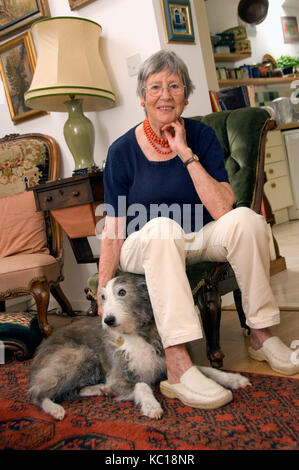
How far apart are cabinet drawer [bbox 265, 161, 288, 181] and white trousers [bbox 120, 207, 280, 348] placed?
132 inches

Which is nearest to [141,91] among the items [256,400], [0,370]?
[256,400]

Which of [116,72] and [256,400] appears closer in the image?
[256,400]

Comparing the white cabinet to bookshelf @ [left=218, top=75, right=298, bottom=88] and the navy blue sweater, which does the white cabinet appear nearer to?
bookshelf @ [left=218, top=75, right=298, bottom=88]

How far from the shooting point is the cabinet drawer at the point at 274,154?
4824 mm

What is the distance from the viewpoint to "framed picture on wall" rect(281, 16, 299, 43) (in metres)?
6.40

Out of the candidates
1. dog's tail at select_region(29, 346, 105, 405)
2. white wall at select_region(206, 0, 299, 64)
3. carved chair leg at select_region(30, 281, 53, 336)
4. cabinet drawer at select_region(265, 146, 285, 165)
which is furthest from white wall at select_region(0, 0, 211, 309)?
white wall at select_region(206, 0, 299, 64)

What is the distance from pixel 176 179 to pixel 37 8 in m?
1.95

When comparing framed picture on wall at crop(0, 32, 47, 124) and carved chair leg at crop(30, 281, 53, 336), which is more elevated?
framed picture on wall at crop(0, 32, 47, 124)

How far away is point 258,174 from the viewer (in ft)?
6.74

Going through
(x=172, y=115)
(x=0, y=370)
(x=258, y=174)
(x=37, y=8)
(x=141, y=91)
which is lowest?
(x=0, y=370)

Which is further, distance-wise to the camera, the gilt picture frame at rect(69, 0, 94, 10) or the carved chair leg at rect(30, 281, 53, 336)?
the gilt picture frame at rect(69, 0, 94, 10)

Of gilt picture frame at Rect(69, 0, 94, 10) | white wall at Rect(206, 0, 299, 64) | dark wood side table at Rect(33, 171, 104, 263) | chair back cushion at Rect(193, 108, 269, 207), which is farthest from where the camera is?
white wall at Rect(206, 0, 299, 64)

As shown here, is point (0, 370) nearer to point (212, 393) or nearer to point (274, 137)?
point (212, 393)

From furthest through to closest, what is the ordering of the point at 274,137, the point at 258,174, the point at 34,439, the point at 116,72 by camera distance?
the point at 274,137, the point at 116,72, the point at 258,174, the point at 34,439
